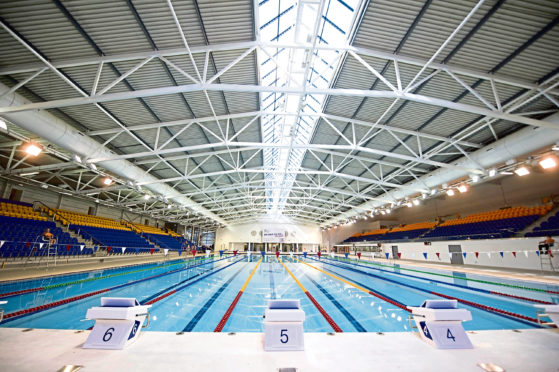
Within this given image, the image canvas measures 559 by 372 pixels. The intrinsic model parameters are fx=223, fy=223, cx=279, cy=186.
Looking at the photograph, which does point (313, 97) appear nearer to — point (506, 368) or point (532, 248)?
point (506, 368)

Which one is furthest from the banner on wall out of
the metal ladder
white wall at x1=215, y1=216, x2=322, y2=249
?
the metal ladder

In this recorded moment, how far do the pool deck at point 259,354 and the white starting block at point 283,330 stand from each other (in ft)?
0.29

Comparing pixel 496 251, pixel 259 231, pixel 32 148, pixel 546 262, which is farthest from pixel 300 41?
pixel 259 231

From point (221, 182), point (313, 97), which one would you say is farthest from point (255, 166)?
point (313, 97)

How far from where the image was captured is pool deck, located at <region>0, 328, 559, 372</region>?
2145 mm

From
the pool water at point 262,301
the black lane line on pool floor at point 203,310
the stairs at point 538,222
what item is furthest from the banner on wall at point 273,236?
the black lane line on pool floor at point 203,310

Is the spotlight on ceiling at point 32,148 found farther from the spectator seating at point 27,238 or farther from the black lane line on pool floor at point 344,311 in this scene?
the black lane line on pool floor at point 344,311

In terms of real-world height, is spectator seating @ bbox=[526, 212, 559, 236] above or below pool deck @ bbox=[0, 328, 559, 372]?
above

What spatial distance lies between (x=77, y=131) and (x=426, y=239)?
2164cm

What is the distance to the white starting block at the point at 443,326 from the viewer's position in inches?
101

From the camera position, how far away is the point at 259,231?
3559cm

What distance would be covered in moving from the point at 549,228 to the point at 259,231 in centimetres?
3017

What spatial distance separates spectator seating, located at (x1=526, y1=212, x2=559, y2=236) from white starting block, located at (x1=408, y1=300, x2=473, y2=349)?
1240 centimetres

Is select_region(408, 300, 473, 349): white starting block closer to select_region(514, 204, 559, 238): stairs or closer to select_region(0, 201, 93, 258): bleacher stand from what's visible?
select_region(0, 201, 93, 258): bleacher stand
